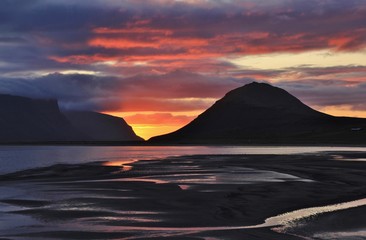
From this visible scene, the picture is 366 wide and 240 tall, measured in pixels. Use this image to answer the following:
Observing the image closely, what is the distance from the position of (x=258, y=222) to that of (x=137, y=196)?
11511mm

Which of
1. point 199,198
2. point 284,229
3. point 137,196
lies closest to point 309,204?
point 199,198

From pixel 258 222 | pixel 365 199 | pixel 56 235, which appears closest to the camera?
pixel 56 235

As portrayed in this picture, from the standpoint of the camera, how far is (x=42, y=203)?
29375mm

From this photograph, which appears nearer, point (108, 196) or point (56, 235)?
point (56, 235)

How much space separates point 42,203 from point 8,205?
1.79 m

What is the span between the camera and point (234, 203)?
95.0 feet

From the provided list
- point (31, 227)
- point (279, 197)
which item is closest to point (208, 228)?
point (31, 227)

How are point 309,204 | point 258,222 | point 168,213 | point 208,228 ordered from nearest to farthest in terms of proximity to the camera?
point 208,228 < point 258,222 < point 168,213 < point 309,204

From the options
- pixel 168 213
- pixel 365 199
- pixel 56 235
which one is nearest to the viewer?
pixel 56 235

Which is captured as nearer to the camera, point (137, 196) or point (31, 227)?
point (31, 227)

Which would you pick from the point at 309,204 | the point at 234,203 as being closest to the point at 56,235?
the point at 234,203

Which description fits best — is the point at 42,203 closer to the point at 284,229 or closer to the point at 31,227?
the point at 31,227

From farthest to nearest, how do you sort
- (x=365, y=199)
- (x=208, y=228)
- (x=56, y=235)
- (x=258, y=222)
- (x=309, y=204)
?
(x=365, y=199) < (x=309, y=204) < (x=258, y=222) < (x=208, y=228) < (x=56, y=235)

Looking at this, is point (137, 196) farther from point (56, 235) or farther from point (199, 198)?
point (56, 235)
